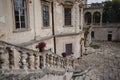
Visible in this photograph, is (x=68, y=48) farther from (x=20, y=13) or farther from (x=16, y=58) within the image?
(x=16, y=58)

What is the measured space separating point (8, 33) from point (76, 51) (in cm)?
1062

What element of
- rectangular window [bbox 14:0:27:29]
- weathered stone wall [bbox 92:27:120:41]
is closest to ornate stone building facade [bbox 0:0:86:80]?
rectangular window [bbox 14:0:27:29]

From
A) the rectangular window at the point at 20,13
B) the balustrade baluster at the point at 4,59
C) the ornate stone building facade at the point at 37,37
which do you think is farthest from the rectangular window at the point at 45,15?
the balustrade baluster at the point at 4,59

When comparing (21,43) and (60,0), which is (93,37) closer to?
(60,0)

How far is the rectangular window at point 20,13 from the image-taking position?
28.6 ft

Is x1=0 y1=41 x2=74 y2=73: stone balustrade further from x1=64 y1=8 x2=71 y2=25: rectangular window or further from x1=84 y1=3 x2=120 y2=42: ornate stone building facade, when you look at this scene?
x1=84 y1=3 x2=120 y2=42: ornate stone building facade

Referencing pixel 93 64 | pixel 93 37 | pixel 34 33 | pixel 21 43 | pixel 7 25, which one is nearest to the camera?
pixel 7 25

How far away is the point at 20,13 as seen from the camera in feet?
29.6

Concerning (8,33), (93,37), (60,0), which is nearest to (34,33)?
(8,33)

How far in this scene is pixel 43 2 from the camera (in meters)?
11.7

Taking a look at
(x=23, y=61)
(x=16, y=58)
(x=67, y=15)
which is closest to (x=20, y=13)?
(x=16, y=58)

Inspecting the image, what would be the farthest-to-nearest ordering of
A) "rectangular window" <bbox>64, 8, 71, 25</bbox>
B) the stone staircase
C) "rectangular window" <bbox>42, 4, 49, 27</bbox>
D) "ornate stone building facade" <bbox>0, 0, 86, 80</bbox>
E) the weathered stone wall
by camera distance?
the weathered stone wall, "rectangular window" <bbox>64, 8, 71, 25</bbox>, "rectangular window" <bbox>42, 4, 49, 27</bbox>, "ornate stone building facade" <bbox>0, 0, 86, 80</bbox>, the stone staircase

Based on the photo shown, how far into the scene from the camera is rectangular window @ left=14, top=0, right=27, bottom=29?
8.73 m

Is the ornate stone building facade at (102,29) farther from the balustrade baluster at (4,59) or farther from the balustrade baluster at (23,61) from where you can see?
the balustrade baluster at (4,59)
